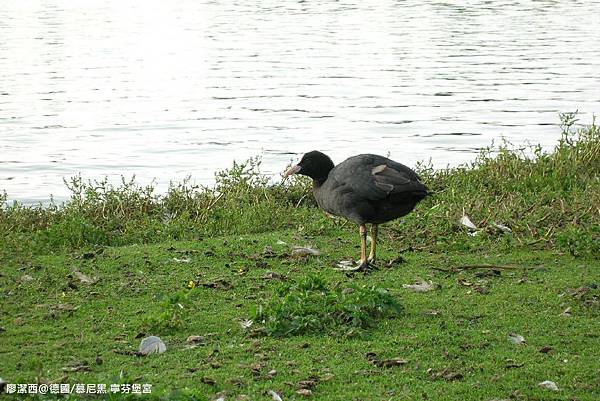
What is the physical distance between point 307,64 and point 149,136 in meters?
13.2

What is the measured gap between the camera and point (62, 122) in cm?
2628

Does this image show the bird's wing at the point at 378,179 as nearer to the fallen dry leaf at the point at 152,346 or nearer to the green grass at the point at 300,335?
the green grass at the point at 300,335

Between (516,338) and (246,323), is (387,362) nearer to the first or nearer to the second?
(516,338)

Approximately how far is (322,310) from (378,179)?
2.27 meters

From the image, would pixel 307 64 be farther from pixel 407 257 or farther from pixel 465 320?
pixel 465 320

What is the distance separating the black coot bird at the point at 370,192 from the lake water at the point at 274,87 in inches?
Result: 364

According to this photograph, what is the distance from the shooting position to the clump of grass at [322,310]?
8.00 meters

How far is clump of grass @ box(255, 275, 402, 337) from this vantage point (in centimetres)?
800

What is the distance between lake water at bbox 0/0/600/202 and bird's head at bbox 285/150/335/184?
8599mm

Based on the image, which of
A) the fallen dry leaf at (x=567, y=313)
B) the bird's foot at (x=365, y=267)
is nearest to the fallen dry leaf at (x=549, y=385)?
the fallen dry leaf at (x=567, y=313)

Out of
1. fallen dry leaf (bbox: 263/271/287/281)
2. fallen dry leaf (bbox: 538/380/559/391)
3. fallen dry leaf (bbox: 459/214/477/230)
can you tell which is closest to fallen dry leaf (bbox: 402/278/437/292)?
fallen dry leaf (bbox: 263/271/287/281)

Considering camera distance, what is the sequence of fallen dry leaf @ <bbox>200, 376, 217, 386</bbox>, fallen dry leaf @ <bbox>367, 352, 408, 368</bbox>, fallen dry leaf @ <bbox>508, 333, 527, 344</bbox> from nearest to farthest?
fallen dry leaf @ <bbox>200, 376, 217, 386</bbox>, fallen dry leaf @ <bbox>367, 352, 408, 368</bbox>, fallen dry leaf @ <bbox>508, 333, 527, 344</bbox>

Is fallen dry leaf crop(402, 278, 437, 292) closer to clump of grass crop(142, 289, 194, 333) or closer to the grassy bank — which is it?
the grassy bank

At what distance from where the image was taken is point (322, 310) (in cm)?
812
